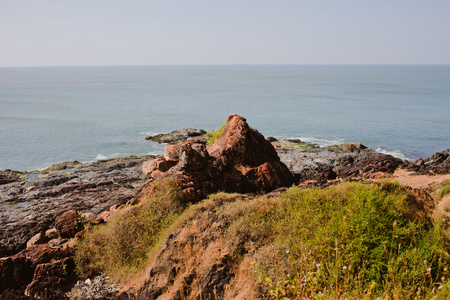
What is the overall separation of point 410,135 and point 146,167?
154 ft

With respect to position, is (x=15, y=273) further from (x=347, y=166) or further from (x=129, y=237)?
(x=347, y=166)

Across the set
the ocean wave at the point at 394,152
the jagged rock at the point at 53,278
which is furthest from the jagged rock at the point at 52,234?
the ocean wave at the point at 394,152

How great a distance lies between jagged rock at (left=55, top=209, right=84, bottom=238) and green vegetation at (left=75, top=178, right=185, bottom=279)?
1345 mm

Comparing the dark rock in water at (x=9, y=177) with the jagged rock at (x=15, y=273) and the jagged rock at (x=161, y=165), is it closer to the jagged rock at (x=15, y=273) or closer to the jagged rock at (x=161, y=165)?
the jagged rock at (x=161, y=165)

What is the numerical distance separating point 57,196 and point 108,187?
11.7ft

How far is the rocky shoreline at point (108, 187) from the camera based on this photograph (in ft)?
34.4

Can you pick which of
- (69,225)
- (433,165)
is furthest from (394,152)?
(69,225)

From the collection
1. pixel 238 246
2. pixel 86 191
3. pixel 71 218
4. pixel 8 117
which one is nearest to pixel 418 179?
pixel 238 246

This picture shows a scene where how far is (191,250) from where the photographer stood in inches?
353

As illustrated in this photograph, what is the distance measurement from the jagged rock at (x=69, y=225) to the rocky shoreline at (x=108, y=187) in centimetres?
4

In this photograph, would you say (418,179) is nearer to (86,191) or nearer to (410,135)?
(86,191)

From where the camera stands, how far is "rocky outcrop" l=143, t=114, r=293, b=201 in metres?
12.8

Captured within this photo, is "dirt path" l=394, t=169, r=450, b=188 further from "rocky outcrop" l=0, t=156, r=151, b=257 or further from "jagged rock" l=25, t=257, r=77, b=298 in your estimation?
"rocky outcrop" l=0, t=156, r=151, b=257

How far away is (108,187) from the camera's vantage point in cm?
2520
